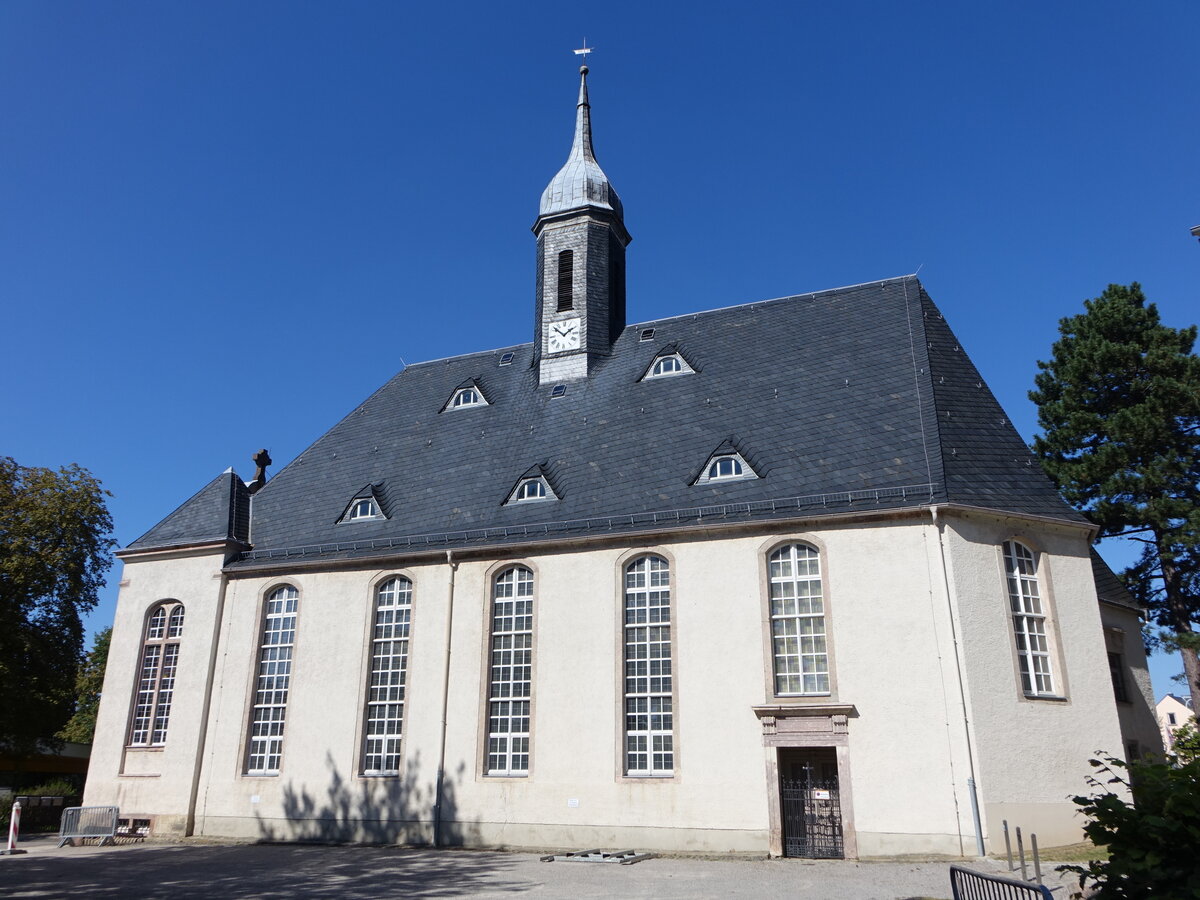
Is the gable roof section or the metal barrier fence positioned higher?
the gable roof section

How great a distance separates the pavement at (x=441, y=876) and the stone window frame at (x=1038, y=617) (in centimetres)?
340

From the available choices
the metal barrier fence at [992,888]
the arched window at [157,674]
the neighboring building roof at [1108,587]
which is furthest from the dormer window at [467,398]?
the metal barrier fence at [992,888]

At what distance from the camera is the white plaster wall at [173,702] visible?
20.5 metres

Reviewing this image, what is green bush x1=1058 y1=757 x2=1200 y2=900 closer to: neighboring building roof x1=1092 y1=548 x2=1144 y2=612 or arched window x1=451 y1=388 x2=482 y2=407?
neighboring building roof x1=1092 y1=548 x2=1144 y2=612

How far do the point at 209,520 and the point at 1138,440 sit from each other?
933 inches

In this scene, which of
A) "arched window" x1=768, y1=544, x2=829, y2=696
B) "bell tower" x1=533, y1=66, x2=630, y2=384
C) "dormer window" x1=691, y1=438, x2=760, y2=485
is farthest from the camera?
"bell tower" x1=533, y1=66, x2=630, y2=384

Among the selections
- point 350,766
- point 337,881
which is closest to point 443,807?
point 350,766

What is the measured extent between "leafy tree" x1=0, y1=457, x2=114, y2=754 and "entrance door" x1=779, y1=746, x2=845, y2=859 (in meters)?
23.2

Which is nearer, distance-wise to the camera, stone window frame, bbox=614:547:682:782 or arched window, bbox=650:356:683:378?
stone window frame, bbox=614:547:682:782

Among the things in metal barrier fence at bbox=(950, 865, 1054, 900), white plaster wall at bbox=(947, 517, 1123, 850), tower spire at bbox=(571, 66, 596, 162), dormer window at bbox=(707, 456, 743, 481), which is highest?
tower spire at bbox=(571, 66, 596, 162)

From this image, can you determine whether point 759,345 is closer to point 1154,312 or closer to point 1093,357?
point 1093,357

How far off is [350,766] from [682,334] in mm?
13197

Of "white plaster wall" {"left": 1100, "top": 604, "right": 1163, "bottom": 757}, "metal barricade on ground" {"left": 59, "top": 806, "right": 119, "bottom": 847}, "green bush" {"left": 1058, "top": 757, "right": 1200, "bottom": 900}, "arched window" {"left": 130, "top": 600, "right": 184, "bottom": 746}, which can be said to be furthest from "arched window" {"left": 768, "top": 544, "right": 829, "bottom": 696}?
"metal barricade on ground" {"left": 59, "top": 806, "right": 119, "bottom": 847}

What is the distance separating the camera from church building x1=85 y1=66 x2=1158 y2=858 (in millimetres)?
16094
